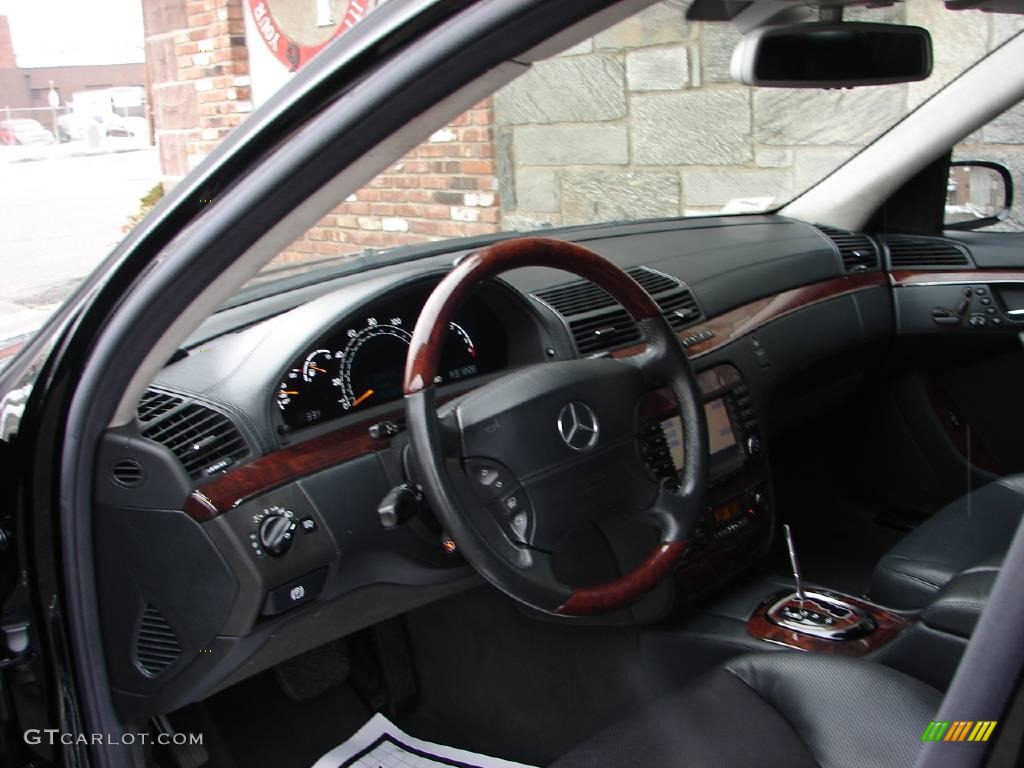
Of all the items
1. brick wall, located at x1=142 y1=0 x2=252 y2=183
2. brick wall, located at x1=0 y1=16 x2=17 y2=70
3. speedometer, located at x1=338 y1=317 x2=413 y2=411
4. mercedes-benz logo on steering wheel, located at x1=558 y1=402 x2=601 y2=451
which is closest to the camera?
mercedes-benz logo on steering wheel, located at x1=558 y1=402 x2=601 y2=451

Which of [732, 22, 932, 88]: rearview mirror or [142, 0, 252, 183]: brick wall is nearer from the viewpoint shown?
[732, 22, 932, 88]: rearview mirror

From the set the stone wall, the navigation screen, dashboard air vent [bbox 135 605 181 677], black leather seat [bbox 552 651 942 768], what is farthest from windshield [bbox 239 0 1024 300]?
black leather seat [bbox 552 651 942 768]

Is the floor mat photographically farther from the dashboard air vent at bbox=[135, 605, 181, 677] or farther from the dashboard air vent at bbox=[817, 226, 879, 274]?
the dashboard air vent at bbox=[817, 226, 879, 274]

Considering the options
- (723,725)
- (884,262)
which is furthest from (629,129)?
(723,725)

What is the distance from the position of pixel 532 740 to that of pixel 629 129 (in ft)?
10.9

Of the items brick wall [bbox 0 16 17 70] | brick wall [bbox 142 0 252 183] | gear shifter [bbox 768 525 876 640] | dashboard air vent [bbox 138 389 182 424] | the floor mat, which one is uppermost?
brick wall [bbox 0 16 17 70]

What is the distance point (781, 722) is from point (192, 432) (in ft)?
3.15

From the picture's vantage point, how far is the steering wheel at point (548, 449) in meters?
1.58

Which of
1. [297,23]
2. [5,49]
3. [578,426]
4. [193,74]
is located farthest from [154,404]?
[5,49]

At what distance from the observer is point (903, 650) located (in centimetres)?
186

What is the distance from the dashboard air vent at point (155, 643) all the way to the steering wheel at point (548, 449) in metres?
0.45

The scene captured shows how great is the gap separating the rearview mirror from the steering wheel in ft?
1.50

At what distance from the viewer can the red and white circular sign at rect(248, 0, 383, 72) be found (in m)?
6.19

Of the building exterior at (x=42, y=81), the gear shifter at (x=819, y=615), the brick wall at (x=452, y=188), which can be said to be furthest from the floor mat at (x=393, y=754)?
the building exterior at (x=42, y=81)
